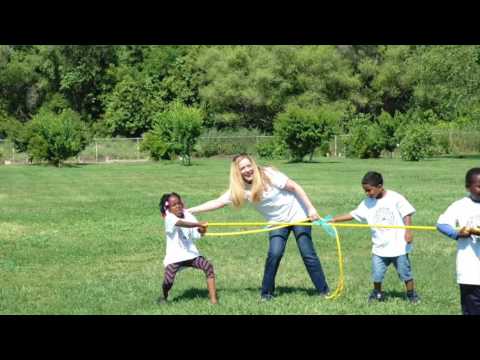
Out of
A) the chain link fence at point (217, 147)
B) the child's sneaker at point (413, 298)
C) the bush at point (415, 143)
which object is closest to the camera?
the child's sneaker at point (413, 298)

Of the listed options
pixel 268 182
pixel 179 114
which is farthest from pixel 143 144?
pixel 268 182

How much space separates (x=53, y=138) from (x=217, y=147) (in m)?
15.9

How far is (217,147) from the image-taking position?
200 feet

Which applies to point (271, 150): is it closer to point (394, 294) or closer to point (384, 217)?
point (394, 294)

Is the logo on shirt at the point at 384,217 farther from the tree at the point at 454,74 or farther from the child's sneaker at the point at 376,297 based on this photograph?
the tree at the point at 454,74

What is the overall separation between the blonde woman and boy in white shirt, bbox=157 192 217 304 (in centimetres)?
23

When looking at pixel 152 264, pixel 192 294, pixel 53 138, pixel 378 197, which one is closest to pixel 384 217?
pixel 378 197

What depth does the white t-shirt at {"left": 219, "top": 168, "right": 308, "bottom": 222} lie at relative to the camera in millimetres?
8633

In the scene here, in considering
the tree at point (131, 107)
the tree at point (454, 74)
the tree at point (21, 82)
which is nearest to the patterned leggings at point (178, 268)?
the tree at point (454, 74)

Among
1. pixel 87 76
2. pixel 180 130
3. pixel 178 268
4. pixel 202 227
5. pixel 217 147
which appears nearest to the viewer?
pixel 202 227

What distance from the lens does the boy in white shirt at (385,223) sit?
28.2ft

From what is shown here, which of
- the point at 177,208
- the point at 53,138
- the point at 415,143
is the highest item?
the point at 53,138

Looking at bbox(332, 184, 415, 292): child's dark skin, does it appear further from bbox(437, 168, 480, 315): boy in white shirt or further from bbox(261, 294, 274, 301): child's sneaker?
bbox(437, 168, 480, 315): boy in white shirt

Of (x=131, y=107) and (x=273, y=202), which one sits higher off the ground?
(x=131, y=107)
